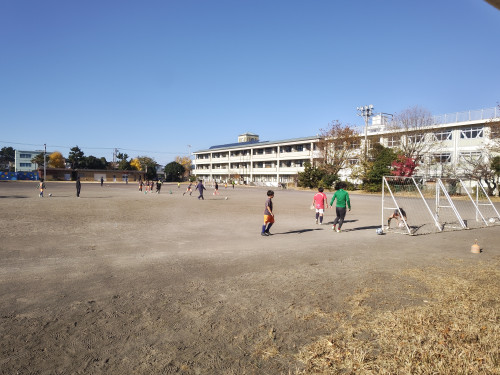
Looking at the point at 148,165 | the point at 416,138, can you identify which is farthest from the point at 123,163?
the point at 416,138

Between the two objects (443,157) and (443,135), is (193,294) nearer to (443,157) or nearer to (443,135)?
(443,157)

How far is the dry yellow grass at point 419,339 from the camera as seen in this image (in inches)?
130

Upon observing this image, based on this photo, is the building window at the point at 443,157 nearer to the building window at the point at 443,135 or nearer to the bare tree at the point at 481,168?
the building window at the point at 443,135

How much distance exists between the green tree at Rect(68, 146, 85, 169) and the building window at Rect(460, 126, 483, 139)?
89149 millimetres

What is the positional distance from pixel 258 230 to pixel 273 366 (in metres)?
9.08

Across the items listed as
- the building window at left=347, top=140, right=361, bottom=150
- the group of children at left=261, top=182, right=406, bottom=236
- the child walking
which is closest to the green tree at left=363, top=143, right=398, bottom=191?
the building window at left=347, top=140, right=361, bottom=150

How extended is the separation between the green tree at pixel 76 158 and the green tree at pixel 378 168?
78.6 metres

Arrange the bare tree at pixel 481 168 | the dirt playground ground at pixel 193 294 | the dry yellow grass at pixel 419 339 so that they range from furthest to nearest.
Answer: the bare tree at pixel 481 168, the dirt playground ground at pixel 193 294, the dry yellow grass at pixel 419 339

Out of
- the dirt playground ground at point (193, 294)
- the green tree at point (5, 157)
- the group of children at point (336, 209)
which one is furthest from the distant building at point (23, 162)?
the group of children at point (336, 209)

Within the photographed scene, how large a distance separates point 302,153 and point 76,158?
207ft

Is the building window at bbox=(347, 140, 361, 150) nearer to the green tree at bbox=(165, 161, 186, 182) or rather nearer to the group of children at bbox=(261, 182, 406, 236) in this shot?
the group of children at bbox=(261, 182, 406, 236)

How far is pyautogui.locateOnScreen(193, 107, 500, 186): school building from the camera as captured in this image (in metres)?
42.0

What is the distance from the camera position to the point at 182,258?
784 centimetres

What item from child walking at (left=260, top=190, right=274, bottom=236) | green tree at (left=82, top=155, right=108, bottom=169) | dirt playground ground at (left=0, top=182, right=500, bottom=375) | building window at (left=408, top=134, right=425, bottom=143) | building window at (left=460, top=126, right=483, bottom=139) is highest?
building window at (left=460, top=126, right=483, bottom=139)
